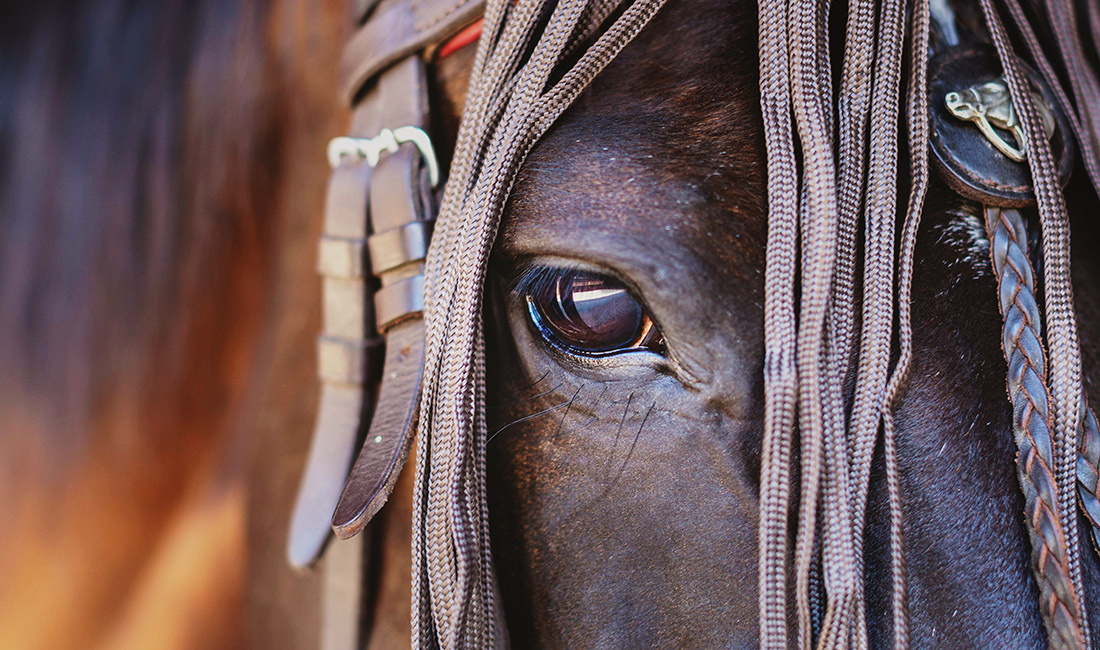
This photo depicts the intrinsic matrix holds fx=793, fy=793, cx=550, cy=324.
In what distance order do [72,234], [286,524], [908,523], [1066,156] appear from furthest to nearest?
[72,234]
[286,524]
[1066,156]
[908,523]

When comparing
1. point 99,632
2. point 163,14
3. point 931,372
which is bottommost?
point 99,632

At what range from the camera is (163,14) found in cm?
99

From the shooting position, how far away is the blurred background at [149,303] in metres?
0.95

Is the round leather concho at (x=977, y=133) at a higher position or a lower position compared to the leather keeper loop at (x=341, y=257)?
higher

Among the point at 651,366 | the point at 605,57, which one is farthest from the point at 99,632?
the point at 605,57

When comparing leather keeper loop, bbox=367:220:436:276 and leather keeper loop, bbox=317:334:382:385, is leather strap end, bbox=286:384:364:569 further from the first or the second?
leather keeper loop, bbox=367:220:436:276

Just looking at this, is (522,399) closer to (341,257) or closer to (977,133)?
(341,257)

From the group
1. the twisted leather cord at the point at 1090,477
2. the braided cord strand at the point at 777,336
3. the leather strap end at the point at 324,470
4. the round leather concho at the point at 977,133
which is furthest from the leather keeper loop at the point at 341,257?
the twisted leather cord at the point at 1090,477

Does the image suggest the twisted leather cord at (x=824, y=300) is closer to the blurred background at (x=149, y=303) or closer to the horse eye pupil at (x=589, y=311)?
the horse eye pupil at (x=589, y=311)

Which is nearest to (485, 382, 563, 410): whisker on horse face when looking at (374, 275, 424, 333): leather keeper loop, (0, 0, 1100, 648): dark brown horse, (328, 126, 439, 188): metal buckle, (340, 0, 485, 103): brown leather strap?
(0, 0, 1100, 648): dark brown horse

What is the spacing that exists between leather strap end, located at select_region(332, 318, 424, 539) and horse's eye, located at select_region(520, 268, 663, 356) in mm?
125

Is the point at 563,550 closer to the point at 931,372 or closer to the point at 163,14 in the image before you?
the point at 931,372

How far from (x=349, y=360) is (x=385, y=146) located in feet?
0.68

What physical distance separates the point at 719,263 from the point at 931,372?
0.18m
